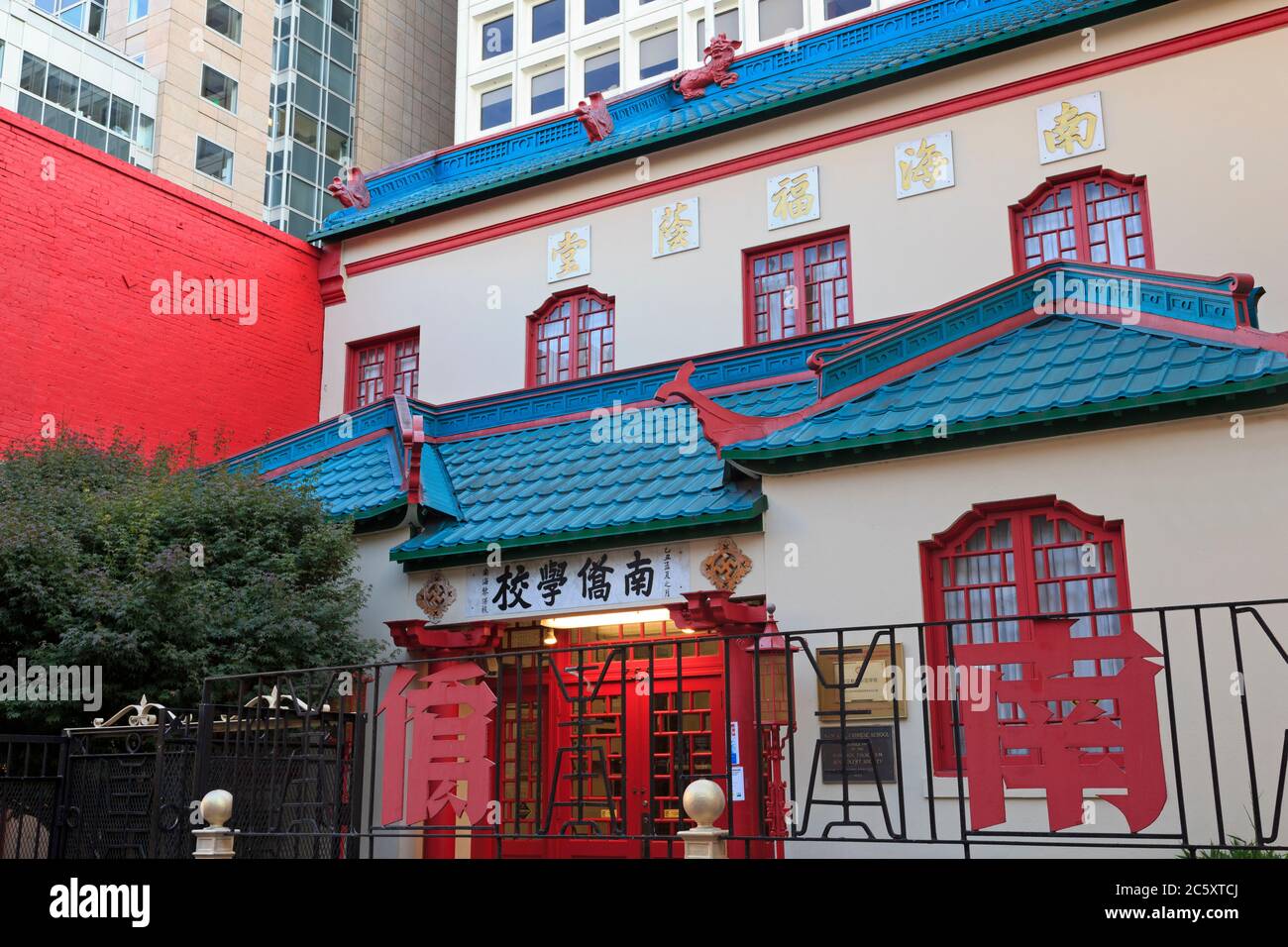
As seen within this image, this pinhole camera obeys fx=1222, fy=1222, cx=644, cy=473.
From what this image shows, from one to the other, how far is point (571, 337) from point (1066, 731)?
11.6m

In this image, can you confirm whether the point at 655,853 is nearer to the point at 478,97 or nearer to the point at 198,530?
the point at 198,530

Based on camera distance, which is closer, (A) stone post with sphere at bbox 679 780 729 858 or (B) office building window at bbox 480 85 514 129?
(A) stone post with sphere at bbox 679 780 729 858

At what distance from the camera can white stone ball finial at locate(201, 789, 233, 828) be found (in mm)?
8703

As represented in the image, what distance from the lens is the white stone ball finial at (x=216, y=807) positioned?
8.70 meters

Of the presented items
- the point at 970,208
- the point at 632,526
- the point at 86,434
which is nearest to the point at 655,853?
the point at 632,526

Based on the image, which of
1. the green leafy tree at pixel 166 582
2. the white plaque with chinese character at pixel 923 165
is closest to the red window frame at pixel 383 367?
the green leafy tree at pixel 166 582

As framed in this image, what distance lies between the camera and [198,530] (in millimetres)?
14273

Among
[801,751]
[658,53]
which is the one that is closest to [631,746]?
[801,751]

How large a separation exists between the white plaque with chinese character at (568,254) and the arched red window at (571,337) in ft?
0.96

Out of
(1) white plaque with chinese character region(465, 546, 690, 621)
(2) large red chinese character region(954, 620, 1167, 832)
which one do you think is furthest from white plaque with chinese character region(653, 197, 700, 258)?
(2) large red chinese character region(954, 620, 1167, 832)

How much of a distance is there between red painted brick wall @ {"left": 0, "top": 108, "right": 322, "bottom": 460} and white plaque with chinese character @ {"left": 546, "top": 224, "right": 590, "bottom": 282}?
15.9 ft

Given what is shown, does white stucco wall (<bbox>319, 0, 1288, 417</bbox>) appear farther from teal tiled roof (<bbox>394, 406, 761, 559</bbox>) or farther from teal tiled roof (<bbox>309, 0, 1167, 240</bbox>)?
teal tiled roof (<bbox>394, 406, 761, 559</bbox>)

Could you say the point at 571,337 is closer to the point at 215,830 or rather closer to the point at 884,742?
the point at 884,742

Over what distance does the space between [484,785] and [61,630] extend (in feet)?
21.0
